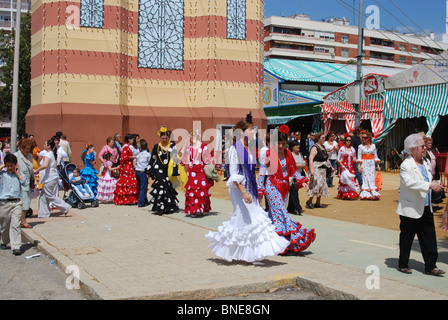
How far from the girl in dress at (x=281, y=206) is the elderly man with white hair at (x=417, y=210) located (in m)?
1.38

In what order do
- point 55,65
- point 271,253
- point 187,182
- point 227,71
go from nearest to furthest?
point 271,253 → point 187,182 → point 55,65 → point 227,71

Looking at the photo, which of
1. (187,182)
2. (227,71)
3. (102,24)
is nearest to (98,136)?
(102,24)

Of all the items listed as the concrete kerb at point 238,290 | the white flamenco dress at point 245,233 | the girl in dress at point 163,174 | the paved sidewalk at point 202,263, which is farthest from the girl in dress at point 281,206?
the girl in dress at point 163,174

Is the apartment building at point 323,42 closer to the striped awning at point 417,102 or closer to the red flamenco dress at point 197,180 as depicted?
the striped awning at point 417,102

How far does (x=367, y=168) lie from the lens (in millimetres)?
14203

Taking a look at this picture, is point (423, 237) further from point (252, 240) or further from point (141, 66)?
point (141, 66)

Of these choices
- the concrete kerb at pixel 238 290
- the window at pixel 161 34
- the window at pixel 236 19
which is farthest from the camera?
the window at pixel 236 19

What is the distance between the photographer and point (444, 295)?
17.7 ft

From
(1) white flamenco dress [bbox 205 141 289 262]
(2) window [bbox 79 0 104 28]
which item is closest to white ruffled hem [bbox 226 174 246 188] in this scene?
(1) white flamenco dress [bbox 205 141 289 262]

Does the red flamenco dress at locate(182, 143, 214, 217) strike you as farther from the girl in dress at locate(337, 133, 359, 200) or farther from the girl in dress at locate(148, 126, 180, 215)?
the girl in dress at locate(337, 133, 359, 200)

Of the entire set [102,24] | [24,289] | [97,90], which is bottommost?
[24,289]

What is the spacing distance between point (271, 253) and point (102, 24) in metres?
16.5

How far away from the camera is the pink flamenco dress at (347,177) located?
1404 cm
